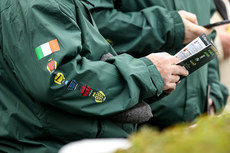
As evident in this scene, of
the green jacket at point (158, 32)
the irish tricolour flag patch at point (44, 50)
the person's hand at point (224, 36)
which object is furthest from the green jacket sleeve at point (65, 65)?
the person's hand at point (224, 36)

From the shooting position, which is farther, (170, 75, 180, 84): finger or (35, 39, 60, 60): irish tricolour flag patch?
(170, 75, 180, 84): finger

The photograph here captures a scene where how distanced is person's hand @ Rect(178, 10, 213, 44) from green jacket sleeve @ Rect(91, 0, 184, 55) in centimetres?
4

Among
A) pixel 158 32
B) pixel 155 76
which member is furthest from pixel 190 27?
pixel 155 76

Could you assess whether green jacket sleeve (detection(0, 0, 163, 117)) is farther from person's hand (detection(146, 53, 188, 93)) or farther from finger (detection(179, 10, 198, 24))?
finger (detection(179, 10, 198, 24))

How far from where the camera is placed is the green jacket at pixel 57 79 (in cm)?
172

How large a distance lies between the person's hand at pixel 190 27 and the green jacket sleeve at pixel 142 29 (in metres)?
0.04

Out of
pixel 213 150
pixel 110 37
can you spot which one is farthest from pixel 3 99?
pixel 213 150

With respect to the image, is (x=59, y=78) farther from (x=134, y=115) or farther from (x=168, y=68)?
(x=168, y=68)

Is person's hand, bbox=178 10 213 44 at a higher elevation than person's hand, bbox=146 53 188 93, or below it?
below

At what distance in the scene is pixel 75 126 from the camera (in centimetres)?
188

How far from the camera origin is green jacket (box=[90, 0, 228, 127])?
244cm

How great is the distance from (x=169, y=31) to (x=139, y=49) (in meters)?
0.23

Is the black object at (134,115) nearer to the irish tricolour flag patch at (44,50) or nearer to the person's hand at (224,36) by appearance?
the irish tricolour flag patch at (44,50)

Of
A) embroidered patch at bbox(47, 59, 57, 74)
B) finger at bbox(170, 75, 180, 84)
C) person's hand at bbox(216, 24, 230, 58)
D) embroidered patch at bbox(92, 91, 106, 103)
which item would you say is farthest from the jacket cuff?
person's hand at bbox(216, 24, 230, 58)
